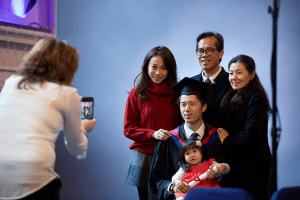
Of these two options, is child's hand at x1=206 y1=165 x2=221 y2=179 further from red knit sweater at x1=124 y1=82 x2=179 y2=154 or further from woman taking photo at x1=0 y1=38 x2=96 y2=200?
woman taking photo at x1=0 y1=38 x2=96 y2=200

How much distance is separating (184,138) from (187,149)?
0.44ft

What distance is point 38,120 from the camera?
1329mm

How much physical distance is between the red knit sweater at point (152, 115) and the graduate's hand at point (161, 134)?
103 millimetres

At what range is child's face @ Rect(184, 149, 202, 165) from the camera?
1879 mm

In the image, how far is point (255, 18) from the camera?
2889 mm

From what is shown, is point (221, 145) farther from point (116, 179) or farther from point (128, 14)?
point (128, 14)

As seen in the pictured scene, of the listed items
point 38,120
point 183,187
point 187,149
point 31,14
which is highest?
point 31,14

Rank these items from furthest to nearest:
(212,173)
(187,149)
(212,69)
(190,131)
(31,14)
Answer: (31,14) → (212,69) → (190,131) → (187,149) → (212,173)

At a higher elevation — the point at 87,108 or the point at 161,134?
the point at 87,108

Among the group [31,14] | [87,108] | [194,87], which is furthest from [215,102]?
[31,14]

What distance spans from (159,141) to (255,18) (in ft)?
5.53

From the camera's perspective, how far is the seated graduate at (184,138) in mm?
1967

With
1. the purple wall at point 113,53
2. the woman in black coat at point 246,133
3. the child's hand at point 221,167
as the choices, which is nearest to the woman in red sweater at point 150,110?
the woman in black coat at point 246,133

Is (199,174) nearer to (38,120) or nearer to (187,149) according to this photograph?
(187,149)
